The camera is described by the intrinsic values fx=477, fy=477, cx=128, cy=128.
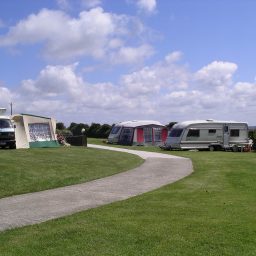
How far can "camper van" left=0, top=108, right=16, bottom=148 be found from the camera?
85.2 feet

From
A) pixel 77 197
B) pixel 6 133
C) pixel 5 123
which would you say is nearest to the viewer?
pixel 77 197

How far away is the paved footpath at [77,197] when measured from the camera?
28.8ft

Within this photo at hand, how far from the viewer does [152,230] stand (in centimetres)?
718

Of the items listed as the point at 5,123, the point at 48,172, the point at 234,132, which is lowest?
the point at 48,172

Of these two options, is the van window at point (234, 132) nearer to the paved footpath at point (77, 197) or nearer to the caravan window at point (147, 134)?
the caravan window at point (147, 134)

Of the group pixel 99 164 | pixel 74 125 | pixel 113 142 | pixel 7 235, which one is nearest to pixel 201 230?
pixel 7 235

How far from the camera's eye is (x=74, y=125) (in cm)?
7112

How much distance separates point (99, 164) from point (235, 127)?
765 inches

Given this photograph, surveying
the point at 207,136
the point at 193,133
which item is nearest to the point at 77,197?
the point at 193,133

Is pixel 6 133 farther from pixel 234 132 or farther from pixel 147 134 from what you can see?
pixel 147 134

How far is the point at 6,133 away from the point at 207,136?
15.2 m

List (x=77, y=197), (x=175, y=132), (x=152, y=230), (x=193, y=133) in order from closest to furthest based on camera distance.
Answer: (x=152, y=230) < (x=77, y=197) < (x=193, y=133) < (x=175, y=132)

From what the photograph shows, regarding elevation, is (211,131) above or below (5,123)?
below

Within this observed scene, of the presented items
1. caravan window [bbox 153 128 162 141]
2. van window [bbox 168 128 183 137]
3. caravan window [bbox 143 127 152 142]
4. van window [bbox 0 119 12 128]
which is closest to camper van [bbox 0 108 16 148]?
van window [bbox 0 119 12 128]
